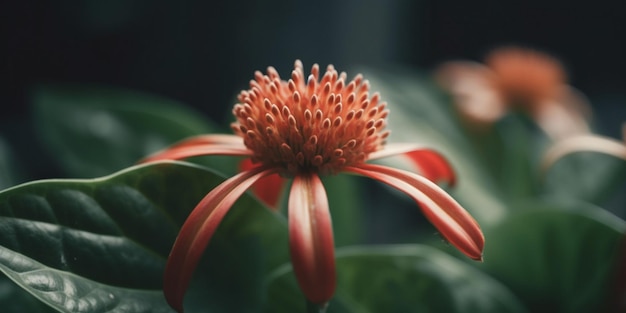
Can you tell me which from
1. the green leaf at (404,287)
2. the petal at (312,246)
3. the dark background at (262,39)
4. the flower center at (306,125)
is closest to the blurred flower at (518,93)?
the dark background at (262,39)

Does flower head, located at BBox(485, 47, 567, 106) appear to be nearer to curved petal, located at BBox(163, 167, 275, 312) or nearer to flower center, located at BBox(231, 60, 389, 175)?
flower center, located at BBox(231, 60, 389, 175)

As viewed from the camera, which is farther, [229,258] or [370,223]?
[370,223]

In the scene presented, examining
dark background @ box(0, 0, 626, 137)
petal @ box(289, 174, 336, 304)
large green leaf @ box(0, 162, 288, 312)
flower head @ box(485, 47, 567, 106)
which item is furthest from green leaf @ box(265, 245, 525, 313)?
dark background @ box(0, 0, 626, 137)

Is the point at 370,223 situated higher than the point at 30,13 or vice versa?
the point at 30,13

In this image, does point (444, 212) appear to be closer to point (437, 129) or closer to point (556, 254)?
point (556, 254)

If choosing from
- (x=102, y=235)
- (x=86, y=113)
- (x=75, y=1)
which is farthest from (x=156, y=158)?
(x=75, y=1)

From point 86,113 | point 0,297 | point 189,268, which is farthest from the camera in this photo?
point 86,113

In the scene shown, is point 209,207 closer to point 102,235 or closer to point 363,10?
point 102,235
